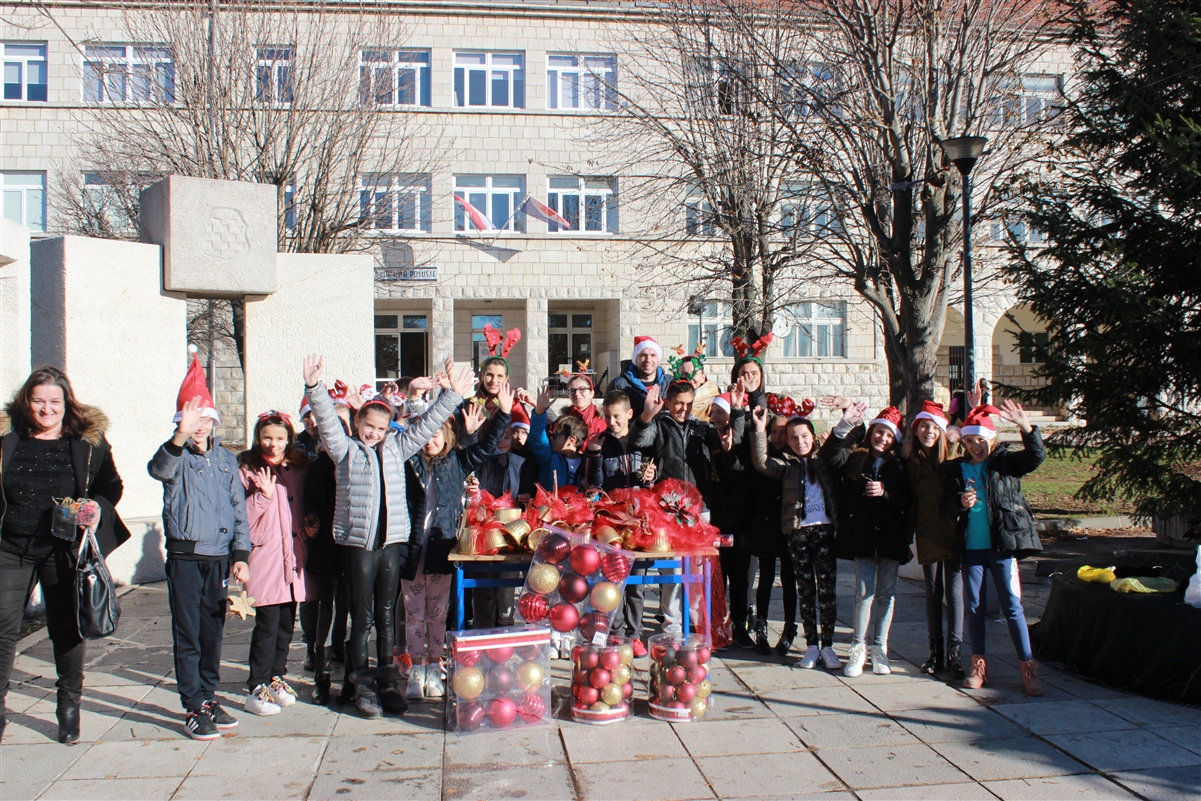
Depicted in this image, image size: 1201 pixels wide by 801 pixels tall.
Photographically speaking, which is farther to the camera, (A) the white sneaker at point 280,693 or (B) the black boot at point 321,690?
(B) the black boot at point 321,690

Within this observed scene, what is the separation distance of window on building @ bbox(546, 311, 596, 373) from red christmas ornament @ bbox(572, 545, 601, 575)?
2184 centimetres

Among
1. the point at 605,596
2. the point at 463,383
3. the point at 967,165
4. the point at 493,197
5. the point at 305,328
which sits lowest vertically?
the point at 605,596

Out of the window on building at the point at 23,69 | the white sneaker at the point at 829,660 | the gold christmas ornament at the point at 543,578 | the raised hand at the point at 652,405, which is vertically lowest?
the white sneaker at the point at 829,660

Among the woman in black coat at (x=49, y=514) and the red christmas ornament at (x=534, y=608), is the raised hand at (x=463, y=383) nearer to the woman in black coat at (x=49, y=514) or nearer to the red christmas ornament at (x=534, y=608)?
the red christmas ornament at (x=534, y=608)

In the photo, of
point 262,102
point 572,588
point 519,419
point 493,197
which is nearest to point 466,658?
point 572,588

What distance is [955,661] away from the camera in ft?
18.9

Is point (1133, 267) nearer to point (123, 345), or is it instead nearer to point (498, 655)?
point (498, 655)

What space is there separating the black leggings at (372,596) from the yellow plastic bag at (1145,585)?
446 cm

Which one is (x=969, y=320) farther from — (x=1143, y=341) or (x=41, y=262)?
(x=41, y=262)

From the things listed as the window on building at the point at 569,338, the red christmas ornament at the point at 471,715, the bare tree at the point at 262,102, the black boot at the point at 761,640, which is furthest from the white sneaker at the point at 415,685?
the window on building at the point at 569,338

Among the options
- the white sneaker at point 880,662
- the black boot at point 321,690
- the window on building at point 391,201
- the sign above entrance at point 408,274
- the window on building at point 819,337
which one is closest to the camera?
the black boot at point 321,690

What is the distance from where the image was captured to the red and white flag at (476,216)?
22.7 m

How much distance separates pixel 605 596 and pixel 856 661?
1.86 meters

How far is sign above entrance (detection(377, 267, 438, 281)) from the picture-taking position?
22413 mm
